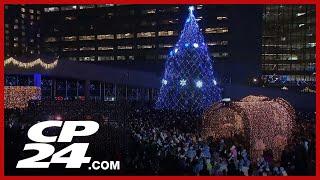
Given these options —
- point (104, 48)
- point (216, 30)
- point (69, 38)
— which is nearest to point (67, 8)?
point (69, 38)

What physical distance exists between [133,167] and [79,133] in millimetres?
2052

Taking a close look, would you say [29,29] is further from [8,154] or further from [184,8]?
[8,154]

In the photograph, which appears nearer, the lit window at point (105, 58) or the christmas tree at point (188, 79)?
the christmas tree at point (188, 79)

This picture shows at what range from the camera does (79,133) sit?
1614cm

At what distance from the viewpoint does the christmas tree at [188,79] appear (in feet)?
109

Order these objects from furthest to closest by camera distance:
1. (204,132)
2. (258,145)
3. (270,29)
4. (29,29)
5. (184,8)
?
(29,29) → (270,29) → (184,8) → (204,132) → (258,145)

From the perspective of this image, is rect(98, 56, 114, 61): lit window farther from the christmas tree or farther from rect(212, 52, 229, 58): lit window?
the christmas tree

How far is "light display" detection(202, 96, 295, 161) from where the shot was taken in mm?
18266

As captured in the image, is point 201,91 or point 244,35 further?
point 244,35

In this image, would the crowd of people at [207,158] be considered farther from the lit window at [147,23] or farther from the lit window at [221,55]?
the lit window at [147,23]

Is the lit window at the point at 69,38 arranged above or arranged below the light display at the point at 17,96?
above

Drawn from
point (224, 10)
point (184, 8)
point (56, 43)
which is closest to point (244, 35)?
point (224, 10)

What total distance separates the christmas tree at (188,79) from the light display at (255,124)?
1122 centimetres

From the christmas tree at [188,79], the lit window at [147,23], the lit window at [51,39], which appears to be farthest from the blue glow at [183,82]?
the lit window at [51,39]
